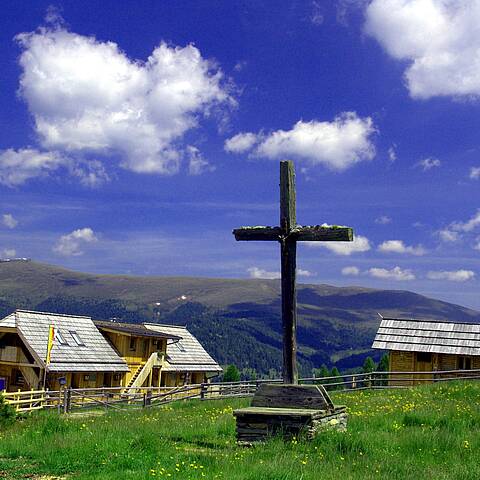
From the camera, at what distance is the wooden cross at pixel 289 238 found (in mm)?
15914

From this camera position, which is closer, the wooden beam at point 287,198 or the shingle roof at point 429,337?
the wooden beam at point 287,198

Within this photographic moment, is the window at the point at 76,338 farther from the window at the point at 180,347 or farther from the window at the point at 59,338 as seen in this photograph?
the window at the point at 180,347

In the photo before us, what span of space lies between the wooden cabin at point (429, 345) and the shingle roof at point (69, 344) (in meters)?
20.3

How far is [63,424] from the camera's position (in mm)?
17172

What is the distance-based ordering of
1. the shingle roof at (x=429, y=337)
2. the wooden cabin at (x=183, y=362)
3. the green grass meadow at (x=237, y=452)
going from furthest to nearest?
1. the wooden cabin at (x=183, y=362)
2. the shingle roof at (x=429, y=337)
3. the green grass meadow at (x=237, y=452)

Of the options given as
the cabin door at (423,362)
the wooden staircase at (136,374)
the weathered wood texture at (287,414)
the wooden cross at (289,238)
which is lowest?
the wooden staircase at (136,374)

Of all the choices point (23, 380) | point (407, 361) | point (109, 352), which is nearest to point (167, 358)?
point (109, 352)

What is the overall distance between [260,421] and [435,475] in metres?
4.82

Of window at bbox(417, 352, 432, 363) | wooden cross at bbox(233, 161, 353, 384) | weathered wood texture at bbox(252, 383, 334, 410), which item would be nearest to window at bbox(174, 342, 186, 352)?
window at bbox(417, 352, 432, 363)

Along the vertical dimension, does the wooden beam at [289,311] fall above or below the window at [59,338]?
above

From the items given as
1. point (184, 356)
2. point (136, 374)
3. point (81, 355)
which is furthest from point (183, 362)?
point (81, 355)

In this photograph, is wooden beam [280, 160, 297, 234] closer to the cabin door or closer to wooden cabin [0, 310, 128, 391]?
wooden cabin [0, 310, 128, 391]

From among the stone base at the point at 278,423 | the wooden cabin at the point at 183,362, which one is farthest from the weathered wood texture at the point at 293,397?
the wooden cabin at the point at 183,362

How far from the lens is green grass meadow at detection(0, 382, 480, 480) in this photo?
35.6 ft
